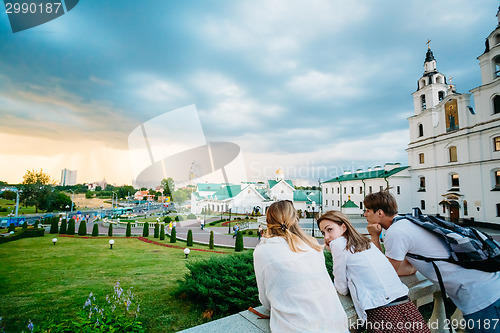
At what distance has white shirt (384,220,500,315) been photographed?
7.19 ft

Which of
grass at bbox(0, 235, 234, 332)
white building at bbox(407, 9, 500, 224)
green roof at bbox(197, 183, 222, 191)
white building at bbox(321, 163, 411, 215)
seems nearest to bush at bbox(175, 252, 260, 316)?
grass at bbox(0, 235, 234, 332)

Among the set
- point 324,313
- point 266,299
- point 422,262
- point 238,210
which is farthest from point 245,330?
point 238,210

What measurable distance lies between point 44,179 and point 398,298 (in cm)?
6969

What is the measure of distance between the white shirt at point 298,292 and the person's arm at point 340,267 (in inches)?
15.5

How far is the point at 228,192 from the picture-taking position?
5753 centimetres

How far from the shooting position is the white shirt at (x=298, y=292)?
5.79 ft

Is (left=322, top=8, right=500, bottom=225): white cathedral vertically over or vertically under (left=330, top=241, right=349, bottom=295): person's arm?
over

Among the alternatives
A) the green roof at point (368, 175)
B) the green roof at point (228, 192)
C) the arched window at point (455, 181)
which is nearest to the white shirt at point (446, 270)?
the arched window at point (455, 181)

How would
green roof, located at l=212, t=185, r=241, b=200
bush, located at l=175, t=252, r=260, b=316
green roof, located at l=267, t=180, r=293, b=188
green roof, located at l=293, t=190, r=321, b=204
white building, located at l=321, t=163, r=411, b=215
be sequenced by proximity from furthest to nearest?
green roof, located at l=267, t=180, r=293, b=188
green roof, located at l=212, t=185, r=241, b=200
green roof, located at l=293, t=190, r=321, b=204
white building, located at l=321, t=163, r=411, b=215
bush, located at l=175, t=252, r=260, b=316

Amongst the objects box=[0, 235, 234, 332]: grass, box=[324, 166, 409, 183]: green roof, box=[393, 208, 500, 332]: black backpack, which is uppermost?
box=[324, 166, 409, 183]: green roof

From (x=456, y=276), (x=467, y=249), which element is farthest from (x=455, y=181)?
(x=467, y=249)

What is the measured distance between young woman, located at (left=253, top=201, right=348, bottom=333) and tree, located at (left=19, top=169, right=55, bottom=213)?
214ft

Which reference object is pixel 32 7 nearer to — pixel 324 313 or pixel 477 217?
pixel 324 313

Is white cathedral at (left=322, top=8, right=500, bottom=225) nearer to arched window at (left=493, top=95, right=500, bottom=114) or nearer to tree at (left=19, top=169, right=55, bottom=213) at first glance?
arched window at (left=493, top=95, right=500, bottom=114)
